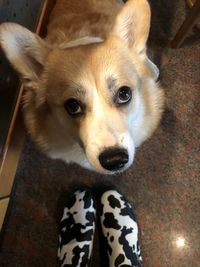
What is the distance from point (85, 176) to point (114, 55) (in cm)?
70

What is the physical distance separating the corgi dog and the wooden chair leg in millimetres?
379

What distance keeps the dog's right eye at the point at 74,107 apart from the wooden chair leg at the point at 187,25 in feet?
2.53

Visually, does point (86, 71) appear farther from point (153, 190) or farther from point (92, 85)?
point (153, 190)

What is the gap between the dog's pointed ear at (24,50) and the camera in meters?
0.99

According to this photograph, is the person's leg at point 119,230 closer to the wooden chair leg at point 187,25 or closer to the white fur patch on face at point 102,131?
the white fur patch on face at point 102,131

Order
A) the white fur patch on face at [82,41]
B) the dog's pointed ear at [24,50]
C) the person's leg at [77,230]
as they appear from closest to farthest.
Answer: the dog's pointed ear at [24,50]
the white fur patch on face at [82,41]
the person's leg at [77,230]

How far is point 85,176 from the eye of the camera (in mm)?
1611

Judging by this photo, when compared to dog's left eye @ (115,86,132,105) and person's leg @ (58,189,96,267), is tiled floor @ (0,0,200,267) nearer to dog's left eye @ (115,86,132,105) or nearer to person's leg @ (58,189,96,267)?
person's leg @ (58,189,96,267)

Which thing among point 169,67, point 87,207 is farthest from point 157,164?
point 169,67

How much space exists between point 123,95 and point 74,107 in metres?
0.16

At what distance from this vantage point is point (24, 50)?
1.07 m

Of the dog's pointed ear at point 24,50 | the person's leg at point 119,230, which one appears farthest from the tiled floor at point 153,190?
the dog's pointed ear at point 24,50

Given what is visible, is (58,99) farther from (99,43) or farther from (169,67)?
(169,67)

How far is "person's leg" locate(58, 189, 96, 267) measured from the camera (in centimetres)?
143
